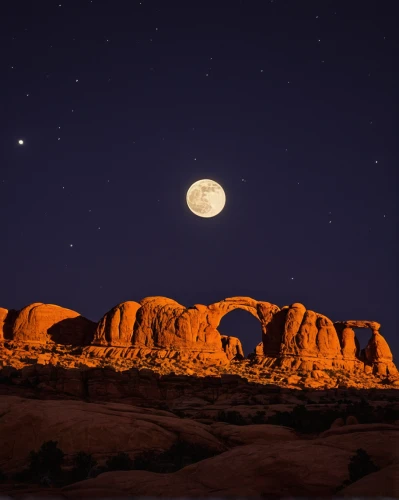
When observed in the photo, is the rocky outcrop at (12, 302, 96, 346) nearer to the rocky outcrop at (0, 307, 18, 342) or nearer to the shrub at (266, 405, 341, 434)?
the rocky outcrop at (0, 307, 18, 342)

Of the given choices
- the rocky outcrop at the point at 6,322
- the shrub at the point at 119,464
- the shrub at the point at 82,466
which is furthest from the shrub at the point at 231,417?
the rocky outcrop at the point at 6,322

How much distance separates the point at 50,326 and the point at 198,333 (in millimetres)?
19418

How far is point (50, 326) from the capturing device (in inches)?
2298

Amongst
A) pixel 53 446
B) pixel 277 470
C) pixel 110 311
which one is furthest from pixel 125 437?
pixel 110 311

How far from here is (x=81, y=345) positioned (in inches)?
2295

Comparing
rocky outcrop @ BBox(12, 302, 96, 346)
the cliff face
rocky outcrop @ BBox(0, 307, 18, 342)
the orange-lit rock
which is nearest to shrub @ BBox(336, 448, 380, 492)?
the cliff face

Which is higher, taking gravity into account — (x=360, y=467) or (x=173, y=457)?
(x=360, y=467)

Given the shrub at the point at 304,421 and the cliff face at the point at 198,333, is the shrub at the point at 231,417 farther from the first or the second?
the cliff face at the point at 198,333

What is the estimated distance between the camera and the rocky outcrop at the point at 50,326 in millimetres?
56938

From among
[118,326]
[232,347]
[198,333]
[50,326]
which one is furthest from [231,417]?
[232,347]

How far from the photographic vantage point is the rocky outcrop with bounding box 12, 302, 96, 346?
5694 cm

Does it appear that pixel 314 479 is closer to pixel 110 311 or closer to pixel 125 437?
pixel 125 437

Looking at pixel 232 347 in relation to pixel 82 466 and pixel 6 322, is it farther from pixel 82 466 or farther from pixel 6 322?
pixel 82 466

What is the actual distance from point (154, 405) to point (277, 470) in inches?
930
